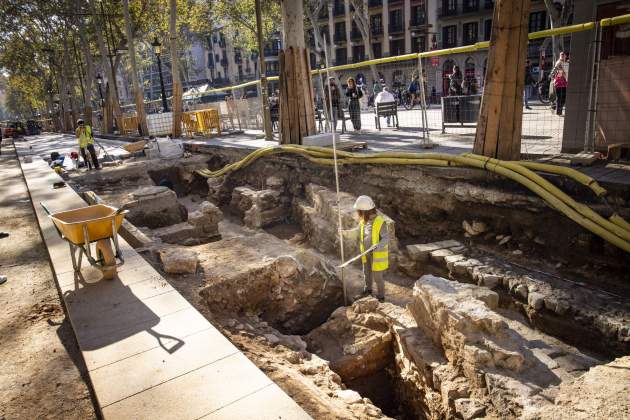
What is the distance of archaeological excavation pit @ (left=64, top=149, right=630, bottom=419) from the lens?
158 inches

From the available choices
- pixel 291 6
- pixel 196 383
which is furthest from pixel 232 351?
pixel 291 6

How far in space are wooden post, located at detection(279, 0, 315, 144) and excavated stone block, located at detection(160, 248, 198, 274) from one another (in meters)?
6.23

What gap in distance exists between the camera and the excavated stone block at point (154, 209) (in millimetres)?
10016

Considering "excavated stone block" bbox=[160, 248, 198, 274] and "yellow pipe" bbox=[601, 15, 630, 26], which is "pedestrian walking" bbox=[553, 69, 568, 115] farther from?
"excavated stone block" bbox=[160, 248, 198, 274]

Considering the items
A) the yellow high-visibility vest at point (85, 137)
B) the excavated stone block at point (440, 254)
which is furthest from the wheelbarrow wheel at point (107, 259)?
the yellow high-visibility vest at point (85, 137)

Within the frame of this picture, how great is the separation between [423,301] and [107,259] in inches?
155

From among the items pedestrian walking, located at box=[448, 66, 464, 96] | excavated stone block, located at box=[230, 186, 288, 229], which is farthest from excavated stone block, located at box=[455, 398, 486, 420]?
pedestrian walking, located at box=[448, 66, 464, 96]

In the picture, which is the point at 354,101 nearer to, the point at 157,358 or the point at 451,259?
the point at 451,259

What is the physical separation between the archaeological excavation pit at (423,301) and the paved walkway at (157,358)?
557 mm

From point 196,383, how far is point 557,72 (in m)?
13.0

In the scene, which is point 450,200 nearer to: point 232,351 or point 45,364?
point 232,351

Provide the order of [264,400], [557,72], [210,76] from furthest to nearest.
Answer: [210,76]
[557,72]
[264,400]

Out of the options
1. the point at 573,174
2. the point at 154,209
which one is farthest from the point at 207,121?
the point at 573,174

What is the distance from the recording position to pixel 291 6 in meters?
11.0
